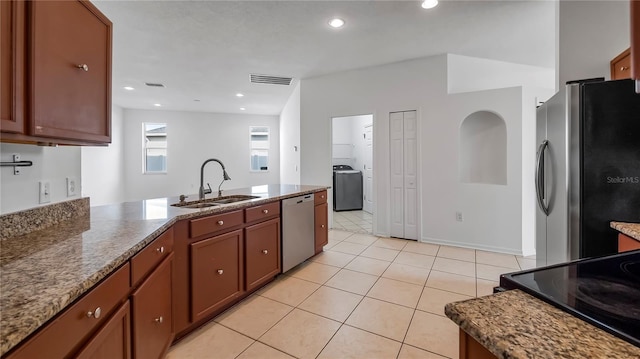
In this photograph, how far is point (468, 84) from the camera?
3910 millimetres

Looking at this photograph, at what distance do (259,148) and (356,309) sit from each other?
709cm

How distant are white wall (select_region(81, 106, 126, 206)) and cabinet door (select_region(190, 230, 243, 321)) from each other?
5.04 meters

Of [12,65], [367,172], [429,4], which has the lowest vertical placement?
[367,172]

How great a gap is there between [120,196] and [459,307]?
29.0 ft

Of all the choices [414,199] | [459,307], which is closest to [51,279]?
[459,307]

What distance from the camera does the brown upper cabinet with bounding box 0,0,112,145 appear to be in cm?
92

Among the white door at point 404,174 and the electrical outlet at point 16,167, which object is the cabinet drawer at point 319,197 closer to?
the white door at point 404,174

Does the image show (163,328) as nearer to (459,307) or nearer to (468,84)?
(459,307)

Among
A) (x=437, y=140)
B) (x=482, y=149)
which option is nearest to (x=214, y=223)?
(x=437, y=140)

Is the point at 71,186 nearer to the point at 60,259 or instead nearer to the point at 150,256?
the point at 150,256

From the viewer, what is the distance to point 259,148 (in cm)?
854

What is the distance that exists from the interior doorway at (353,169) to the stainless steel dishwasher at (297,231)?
7.45 ft

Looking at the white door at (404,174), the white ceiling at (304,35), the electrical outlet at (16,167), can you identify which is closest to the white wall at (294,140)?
the white ceiling at (304,35)

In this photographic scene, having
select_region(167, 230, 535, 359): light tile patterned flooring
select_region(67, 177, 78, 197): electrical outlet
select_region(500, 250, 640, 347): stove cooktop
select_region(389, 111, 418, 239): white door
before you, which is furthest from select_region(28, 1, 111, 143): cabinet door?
select_region(389, 111, 418, 239): white door
